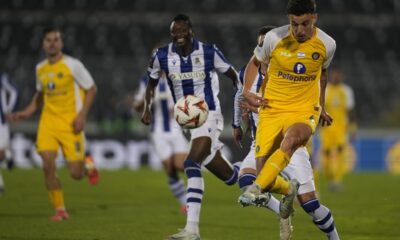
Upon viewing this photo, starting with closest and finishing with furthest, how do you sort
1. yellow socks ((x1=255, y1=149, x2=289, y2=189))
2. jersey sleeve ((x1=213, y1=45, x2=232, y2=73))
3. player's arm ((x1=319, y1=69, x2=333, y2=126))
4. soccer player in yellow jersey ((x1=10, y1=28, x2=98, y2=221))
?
yellow socks ((x1=255, y1=149, x2=289, y2=189)), player's arm ((x1=319, y1=69, x2=333, y2=126)), jersey sleeve ((x1=213, y1=45, x2=232, y2=73)), soccer player in yellow jersey ((x1=10, y1=28, x2=98, y2=221))

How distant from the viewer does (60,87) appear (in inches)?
490

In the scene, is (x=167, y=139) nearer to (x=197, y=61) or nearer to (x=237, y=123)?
(x=197, y=61)

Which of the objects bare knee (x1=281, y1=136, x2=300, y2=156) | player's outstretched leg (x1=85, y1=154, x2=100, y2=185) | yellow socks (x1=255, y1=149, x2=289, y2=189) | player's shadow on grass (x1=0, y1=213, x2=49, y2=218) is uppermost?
bare knee (x1=281, y1=136, x2=300, y2=156)

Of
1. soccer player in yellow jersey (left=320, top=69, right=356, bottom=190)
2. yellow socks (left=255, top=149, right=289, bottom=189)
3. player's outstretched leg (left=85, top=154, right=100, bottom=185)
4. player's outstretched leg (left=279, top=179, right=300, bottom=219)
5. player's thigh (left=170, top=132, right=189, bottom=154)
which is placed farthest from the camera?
soccer player in yellow jersey (left=320, top=69, right=356, bottom=190)

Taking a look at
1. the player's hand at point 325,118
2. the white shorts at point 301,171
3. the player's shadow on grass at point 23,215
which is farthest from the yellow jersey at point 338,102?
the white shorts at point 301,171

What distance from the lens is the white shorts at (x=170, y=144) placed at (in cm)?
1482

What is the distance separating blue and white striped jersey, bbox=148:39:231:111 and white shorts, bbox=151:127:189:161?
4375 mm

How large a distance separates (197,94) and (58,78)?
2771 millimetres

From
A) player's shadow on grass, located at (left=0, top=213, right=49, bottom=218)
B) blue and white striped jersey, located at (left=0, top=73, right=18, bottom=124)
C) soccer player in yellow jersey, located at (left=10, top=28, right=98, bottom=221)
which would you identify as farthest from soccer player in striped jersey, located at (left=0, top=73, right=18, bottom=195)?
soccer player in yellow jersey, located at (left=10, top=28, right=98, bottom=221)

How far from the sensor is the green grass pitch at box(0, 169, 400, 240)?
10.5m

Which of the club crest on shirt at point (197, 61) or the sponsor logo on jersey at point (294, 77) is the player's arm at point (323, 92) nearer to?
the sponsor logo on jersey at point (294, 77)

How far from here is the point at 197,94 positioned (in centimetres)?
1038

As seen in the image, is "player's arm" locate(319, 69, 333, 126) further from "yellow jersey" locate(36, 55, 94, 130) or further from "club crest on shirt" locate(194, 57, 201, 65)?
"yellow jersey" locate(36, 55, 94, 130)

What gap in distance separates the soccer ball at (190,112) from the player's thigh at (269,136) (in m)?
1.46
